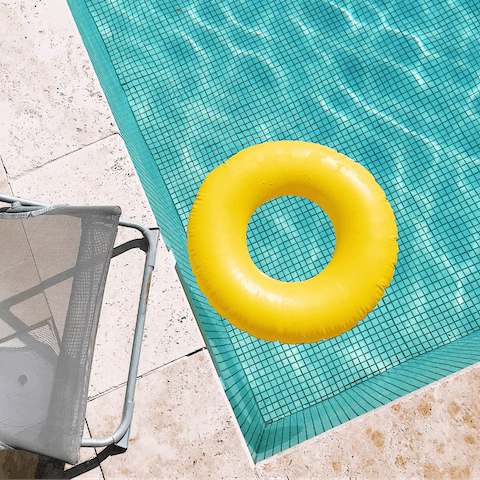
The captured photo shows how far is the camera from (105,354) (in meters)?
2.53

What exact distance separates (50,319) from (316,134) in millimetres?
2532

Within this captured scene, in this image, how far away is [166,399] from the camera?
247cm

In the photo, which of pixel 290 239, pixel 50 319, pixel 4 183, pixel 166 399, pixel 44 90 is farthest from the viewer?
pixel 290 239

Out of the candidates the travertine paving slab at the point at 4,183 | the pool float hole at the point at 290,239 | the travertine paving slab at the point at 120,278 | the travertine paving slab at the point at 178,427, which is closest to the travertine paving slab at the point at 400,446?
the travertine paving slab at the point at 178,427

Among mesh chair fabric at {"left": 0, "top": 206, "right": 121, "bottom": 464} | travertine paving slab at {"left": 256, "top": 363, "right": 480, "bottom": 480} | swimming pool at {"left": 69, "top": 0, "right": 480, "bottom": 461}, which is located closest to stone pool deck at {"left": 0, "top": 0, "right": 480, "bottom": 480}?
travertine paving slab at {"left": 256, "top": 363, "right": 480, "bottom": 480}

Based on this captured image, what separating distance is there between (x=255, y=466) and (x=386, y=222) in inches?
62.4

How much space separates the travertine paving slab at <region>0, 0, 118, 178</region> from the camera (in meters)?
2.92

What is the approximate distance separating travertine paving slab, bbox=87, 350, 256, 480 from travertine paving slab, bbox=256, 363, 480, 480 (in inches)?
10.0

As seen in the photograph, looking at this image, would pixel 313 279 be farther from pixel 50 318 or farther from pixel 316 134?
pixel 316 134

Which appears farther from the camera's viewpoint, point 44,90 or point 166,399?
point 44,90

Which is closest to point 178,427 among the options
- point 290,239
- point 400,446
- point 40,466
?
point 40,466

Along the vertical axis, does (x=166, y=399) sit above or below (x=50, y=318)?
below

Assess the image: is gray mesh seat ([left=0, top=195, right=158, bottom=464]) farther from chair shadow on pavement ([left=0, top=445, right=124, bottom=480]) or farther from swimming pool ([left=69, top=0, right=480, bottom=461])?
swimming pool ([left=69, top=0, right=480, bottom=461])

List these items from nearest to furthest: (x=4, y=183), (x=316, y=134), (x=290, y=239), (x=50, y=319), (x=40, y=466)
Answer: (x=50, y=319) < (x=40, y=466) < (x=4, y=183) < (x=290, y=239) < (x=316, y=134)
